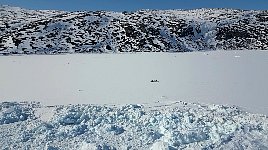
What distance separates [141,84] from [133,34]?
218 ft

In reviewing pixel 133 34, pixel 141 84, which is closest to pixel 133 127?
pixel 141 84

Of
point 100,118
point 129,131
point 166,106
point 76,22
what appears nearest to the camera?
point 129,131

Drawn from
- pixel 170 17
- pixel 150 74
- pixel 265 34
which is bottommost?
pixel 150 74

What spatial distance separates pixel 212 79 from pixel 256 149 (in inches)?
423

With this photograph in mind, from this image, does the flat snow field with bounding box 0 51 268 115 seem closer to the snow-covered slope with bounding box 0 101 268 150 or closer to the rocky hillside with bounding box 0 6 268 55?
the snow-covered slope with bounding box 0 101 268 150

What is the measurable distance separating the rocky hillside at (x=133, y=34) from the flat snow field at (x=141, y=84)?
150ft

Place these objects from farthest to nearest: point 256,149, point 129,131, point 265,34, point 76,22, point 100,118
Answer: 1. point 76,22
2. point 265,34
3. point 100,118
4. point 129,131
5. point 256,149

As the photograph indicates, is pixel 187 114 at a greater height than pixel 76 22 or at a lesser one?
lesser

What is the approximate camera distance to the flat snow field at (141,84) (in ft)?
52.1

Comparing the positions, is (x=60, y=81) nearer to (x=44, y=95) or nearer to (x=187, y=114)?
(x=44, y=95)

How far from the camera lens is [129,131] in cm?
1220

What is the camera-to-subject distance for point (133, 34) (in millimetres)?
85188

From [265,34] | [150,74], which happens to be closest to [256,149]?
[150,74]

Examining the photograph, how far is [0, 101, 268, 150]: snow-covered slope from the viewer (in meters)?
11.2
